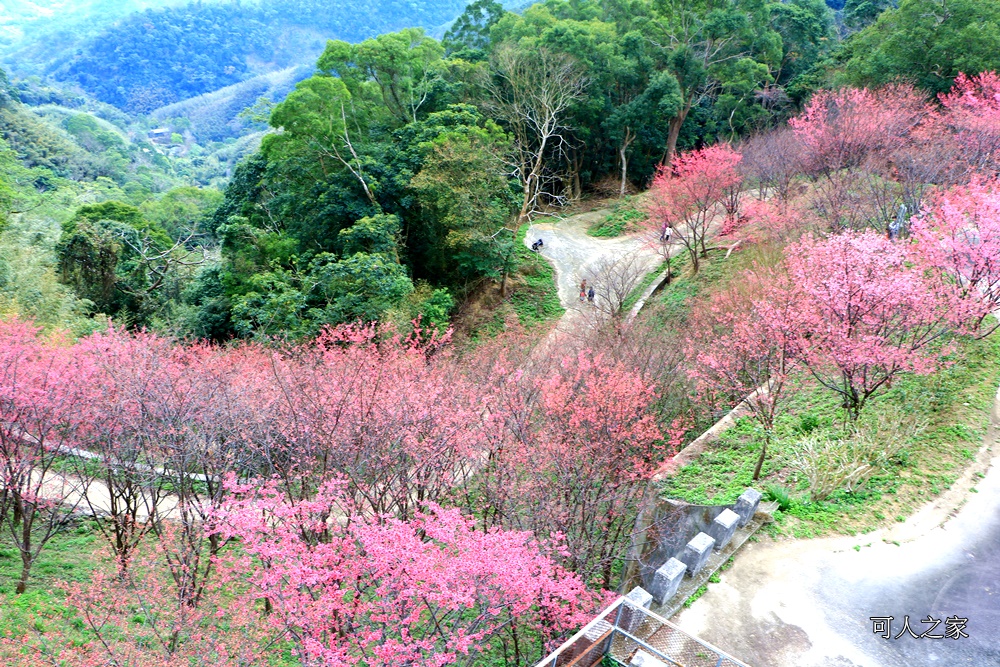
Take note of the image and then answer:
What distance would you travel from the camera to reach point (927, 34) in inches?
1118

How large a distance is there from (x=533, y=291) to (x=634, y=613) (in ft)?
69.7

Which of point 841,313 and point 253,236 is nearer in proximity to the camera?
point 841,313

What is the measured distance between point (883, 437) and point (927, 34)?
25.3 m

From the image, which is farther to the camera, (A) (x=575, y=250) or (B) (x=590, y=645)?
(A) (x=575, y=250)

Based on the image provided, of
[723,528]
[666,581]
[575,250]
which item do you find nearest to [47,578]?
[666,581]

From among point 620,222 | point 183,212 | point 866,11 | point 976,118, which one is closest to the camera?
point 976,118

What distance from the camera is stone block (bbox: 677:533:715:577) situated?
985cm

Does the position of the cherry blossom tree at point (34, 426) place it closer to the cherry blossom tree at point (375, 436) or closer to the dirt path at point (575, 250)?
the cherry blossom tree at point (375, 436)

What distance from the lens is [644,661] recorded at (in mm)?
8352

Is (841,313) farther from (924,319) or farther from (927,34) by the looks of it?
(927,34)

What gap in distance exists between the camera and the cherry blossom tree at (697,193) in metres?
25.6

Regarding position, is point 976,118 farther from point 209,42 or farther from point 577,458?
point 209,42

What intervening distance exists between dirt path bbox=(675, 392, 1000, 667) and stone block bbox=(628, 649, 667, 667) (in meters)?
1.07

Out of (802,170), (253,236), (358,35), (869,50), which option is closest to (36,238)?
(253,236)
